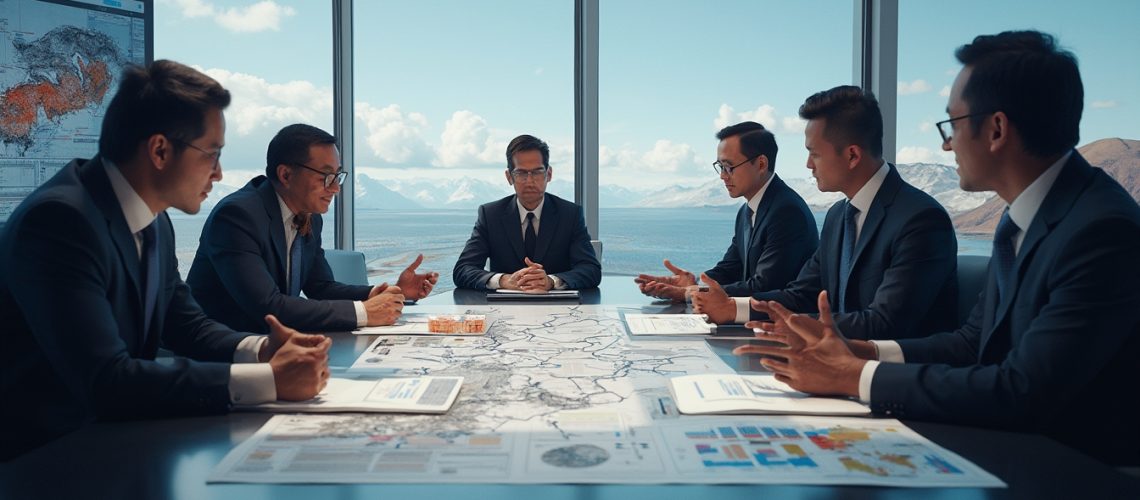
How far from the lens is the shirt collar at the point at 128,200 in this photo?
1.81 metres

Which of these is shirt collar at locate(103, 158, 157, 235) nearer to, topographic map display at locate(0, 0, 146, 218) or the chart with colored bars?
the chart with colored bars

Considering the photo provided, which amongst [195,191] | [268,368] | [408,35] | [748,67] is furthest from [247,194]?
[748,67]

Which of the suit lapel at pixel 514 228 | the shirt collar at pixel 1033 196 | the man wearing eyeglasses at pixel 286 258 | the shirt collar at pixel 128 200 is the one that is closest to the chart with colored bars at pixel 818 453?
the shirt collar at pixel 1033 196

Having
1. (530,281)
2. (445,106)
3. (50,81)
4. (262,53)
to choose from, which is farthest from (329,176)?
(445,106)

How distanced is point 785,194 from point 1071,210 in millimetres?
2308

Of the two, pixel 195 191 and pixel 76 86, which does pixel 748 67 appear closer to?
pixel 76 86

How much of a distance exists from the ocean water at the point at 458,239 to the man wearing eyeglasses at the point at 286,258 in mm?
121

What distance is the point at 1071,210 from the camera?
1624 mm

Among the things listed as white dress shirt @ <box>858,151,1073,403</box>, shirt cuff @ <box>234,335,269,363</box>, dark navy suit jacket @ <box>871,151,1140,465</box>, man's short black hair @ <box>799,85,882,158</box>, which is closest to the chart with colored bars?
dark navy suit jacket @ <box>871,151,1140,465</box>

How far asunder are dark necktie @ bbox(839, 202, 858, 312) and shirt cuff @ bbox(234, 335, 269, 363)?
1892mm

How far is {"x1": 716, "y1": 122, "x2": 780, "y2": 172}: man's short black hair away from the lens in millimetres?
4004

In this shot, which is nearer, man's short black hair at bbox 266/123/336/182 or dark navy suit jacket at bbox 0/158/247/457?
dark navy suit jacket at bbox 0/158/247/457

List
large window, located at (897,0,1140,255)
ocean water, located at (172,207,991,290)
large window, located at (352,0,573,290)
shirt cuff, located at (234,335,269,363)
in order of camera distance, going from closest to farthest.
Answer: shirt cuff, located at (234,335,269,363), ocean water, located at (172,207,991,290), large window, located at (897,0,1140,255), large window, located at (352,0,573,290)

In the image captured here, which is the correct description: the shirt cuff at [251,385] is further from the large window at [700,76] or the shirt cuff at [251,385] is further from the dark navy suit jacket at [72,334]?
the large window at [700,76]
